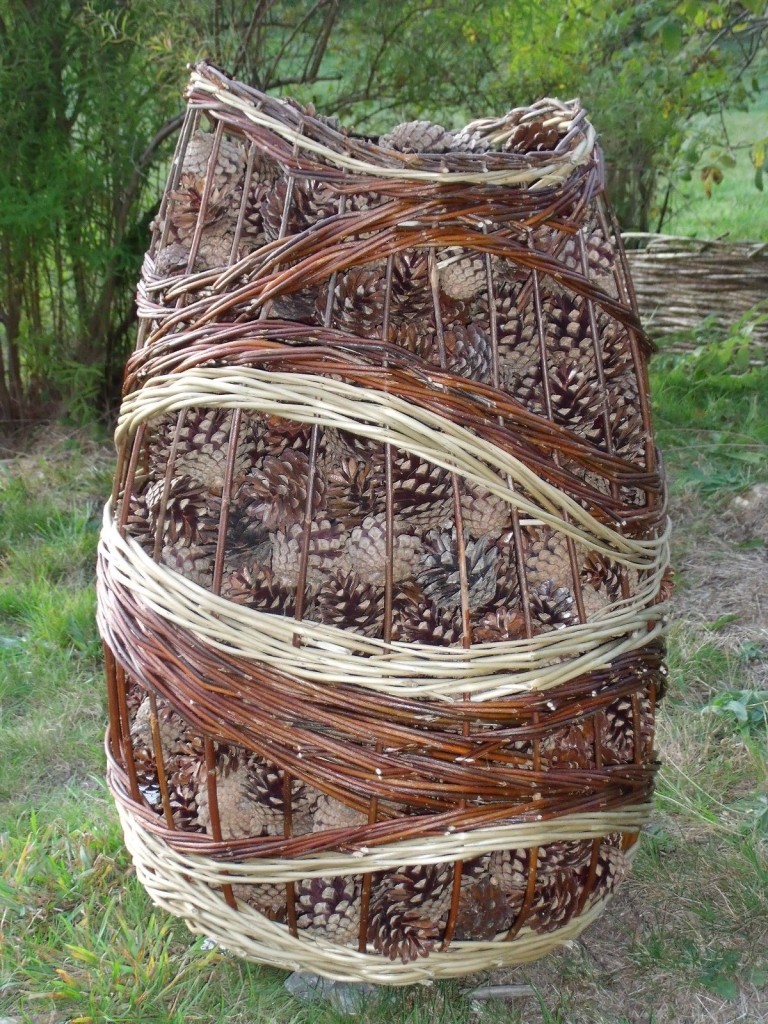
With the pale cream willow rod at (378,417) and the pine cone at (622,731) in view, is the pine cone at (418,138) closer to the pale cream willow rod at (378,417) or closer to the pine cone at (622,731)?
the pale cream willow rod at (378,417)

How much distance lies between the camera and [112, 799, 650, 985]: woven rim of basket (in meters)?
0.95

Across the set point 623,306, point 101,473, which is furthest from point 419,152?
point 101,473

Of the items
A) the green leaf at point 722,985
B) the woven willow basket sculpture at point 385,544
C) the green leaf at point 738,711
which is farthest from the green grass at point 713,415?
the woven willow basket sculpture at point 385,544

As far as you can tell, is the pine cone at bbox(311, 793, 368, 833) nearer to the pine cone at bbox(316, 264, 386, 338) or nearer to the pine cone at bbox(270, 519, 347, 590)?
the pine cone at bbox(270, 519, 347, 590)

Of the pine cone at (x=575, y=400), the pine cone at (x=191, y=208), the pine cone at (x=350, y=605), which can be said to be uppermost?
the pine cone at (x=191, y=208)

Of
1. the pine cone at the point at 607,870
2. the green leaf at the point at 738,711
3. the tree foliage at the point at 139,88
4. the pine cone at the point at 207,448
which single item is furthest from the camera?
the tree foliage at the point at 139,88

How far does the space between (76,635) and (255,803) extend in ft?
3.94

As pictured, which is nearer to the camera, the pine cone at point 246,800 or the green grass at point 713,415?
the pine cone at point 246,800

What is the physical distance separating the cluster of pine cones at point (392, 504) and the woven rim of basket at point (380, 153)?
1.7 inches

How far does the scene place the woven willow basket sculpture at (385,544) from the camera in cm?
90

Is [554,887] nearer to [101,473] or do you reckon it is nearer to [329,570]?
[329,570]

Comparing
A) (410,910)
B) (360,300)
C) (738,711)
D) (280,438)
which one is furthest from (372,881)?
(738,711)

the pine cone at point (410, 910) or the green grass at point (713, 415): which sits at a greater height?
the pine cone at point (410, 910)

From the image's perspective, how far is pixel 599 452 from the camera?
95 centimetres
